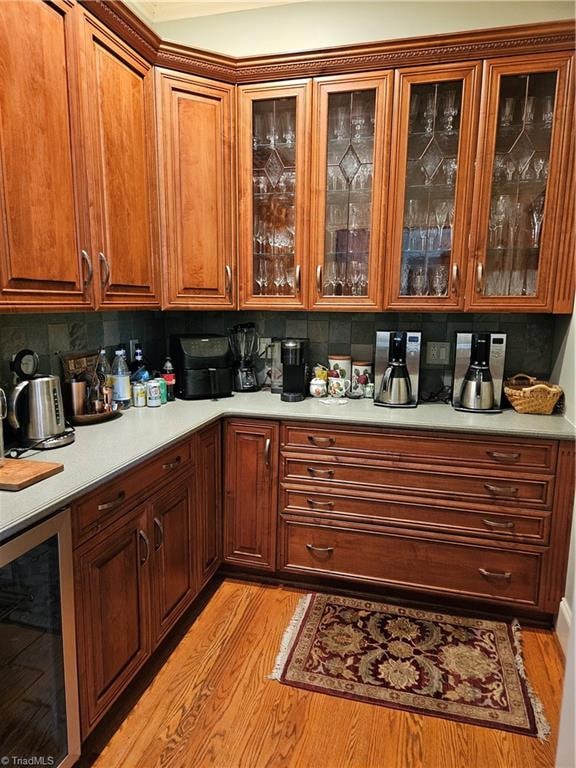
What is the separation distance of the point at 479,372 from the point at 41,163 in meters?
2.01

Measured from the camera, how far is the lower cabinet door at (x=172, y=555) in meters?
1.78

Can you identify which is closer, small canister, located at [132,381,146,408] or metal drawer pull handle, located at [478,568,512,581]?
metal drawer pull handle, located at [478,568,512,581]

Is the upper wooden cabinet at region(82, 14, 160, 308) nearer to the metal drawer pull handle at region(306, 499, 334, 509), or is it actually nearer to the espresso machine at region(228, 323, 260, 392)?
the espresso machine at region(228, 323, 260, 392)

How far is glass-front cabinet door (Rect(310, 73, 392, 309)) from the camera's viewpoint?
228 centimetres

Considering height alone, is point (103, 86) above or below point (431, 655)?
above

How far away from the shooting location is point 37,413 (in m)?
1.69

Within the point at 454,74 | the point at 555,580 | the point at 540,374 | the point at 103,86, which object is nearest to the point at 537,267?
the point at 540,374

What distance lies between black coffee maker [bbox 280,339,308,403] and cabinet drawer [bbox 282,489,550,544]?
0.50 metres

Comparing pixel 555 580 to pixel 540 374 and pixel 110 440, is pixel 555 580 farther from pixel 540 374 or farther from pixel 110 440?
pixel 110 440

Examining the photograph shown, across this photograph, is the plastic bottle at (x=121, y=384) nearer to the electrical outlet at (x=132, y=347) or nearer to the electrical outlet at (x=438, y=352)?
the electrical outlet at (x=132, y=347)

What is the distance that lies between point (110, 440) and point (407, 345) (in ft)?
4.93

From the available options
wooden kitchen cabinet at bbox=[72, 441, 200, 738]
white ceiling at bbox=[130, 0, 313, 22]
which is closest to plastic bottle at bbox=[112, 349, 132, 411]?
wooden kitchen cabinet at bbox=[72, 441, 200, 738]

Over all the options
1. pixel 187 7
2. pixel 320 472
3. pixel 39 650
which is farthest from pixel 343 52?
pixel 39 650

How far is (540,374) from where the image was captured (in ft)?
8.25
